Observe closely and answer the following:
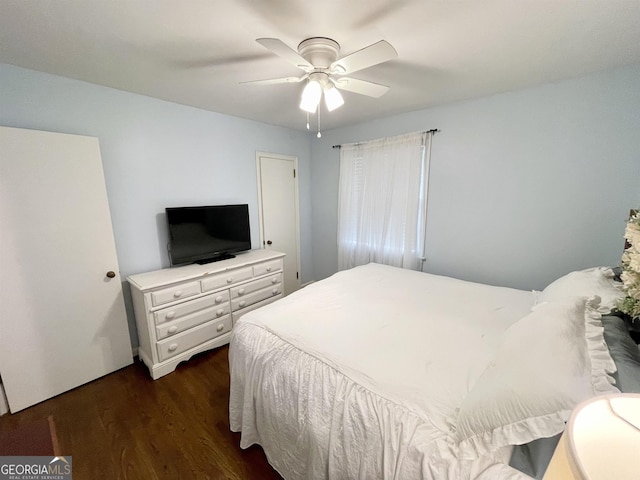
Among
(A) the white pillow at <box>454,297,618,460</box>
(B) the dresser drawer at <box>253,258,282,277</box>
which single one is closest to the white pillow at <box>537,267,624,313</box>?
(A) the white pillow at <box>454,297,618,460</box>

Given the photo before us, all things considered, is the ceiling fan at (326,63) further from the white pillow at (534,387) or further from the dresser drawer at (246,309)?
the dresser drawer at (246,309)

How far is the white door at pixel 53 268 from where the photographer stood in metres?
1.71

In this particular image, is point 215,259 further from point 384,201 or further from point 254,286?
point 384,201

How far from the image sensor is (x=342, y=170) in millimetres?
3438

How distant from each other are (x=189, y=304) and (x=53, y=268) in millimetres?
984

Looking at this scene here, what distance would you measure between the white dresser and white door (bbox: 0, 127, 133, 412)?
293 mm

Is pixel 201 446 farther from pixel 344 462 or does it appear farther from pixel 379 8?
pixel 379 8

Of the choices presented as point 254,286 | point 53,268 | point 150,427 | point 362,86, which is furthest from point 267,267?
point 362,86

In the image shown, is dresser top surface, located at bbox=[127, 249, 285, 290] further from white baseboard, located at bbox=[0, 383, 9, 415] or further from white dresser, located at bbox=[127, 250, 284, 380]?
white baseboard, located at bbox=[0, 383, 9, 415]

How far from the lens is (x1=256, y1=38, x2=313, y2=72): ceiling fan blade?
3.77 ft

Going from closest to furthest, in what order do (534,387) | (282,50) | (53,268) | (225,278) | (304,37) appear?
1. (534,387)
2. (282,50)
3. (304,37)
4. (53,268)
5. (225,278)

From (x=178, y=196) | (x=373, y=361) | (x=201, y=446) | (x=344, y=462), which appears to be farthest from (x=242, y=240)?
(x=344, y=462)

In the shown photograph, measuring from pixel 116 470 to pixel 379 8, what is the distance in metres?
2.86

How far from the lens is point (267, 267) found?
2.90m
